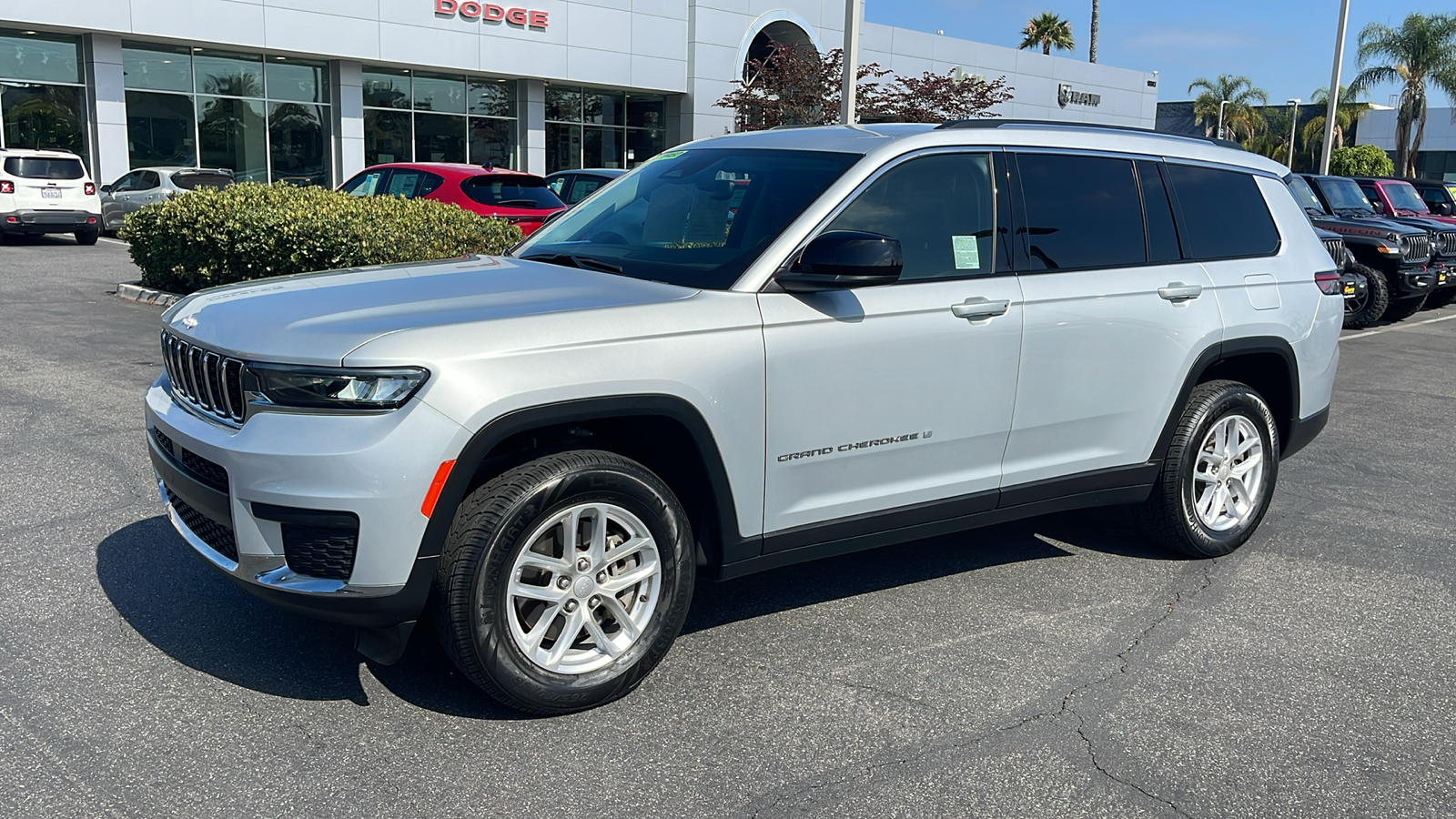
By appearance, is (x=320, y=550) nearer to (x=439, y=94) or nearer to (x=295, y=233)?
(x=295, y=233)

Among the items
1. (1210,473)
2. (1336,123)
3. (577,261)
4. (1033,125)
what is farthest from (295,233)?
(1336,123)

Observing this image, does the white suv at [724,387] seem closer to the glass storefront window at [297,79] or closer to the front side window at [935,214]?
the front side window at [935,214]

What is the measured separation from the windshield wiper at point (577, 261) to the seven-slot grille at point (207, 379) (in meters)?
1.37

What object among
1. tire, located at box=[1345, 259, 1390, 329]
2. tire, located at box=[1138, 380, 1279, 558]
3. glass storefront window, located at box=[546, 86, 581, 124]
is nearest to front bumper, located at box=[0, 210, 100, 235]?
glass storefront window, located at box=[546, 86, 581, 124]

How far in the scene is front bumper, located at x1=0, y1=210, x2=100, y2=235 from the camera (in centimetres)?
2127

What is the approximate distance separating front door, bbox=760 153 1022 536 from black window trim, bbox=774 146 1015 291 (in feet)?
0.04

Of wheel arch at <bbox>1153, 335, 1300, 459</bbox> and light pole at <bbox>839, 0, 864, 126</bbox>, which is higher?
light pole at <bbox>839, 0, 864, 126</bbox>

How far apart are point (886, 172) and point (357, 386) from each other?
6.88 feet

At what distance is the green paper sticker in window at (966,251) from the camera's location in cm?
455

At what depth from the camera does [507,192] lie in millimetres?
15484

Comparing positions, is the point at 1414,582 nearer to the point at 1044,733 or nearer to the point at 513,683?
the point at 1044,733

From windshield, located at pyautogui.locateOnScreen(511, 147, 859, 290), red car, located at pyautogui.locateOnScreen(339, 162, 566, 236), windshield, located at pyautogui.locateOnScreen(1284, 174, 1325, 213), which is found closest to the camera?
windshield, located at pyautogui.locateOnScreen(511, 147, 859, 290)

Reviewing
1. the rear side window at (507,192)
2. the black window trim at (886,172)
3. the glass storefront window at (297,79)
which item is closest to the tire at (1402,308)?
the rear side window at (507,192)

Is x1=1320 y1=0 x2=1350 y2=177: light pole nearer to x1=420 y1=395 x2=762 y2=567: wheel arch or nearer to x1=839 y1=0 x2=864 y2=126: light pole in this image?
x1=839 y1=0 x2=864 y2=126: light pole
